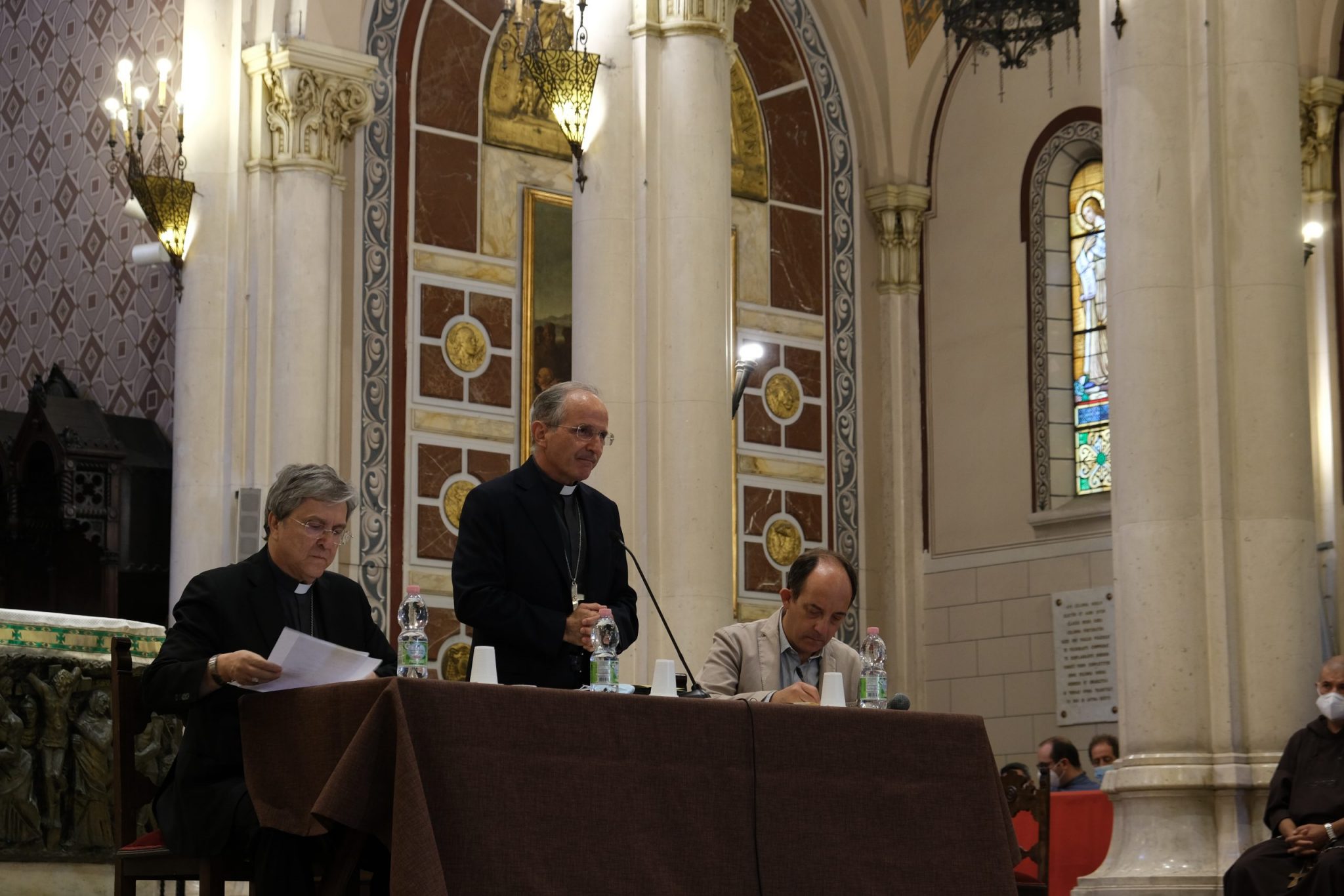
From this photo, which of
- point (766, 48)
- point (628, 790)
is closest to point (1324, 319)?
point (766, 48)

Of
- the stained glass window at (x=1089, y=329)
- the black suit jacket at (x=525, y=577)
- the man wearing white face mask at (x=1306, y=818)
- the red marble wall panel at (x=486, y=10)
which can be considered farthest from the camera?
the stained glass window at (x=1089, y=329)

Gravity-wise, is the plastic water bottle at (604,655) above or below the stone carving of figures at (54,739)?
above

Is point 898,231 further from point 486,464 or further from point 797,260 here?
point 486,464

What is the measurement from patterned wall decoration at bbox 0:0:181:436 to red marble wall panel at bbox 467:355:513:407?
2123 mm

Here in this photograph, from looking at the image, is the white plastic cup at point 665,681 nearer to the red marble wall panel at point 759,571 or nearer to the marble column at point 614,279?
the marble column at point 614,279

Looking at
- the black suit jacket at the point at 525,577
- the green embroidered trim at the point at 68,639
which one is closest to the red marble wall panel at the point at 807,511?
the green embroidered trim at the point at 68,639

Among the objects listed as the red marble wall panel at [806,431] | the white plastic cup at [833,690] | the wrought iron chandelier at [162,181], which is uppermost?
the wrought iron chandelier at [162,181]

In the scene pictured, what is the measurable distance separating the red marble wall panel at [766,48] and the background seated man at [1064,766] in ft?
20.4

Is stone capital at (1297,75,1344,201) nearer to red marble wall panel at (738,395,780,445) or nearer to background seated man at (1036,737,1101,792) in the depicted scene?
red marble wall panel at (738,395,780,445)

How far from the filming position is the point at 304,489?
4.75 m

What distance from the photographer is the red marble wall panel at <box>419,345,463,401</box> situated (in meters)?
13.6

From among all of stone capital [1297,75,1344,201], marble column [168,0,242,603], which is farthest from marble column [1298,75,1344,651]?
marble column [168,0,242,603]

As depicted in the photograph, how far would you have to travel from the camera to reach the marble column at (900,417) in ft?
52.3

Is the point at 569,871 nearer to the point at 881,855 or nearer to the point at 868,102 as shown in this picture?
the point at 881,855
